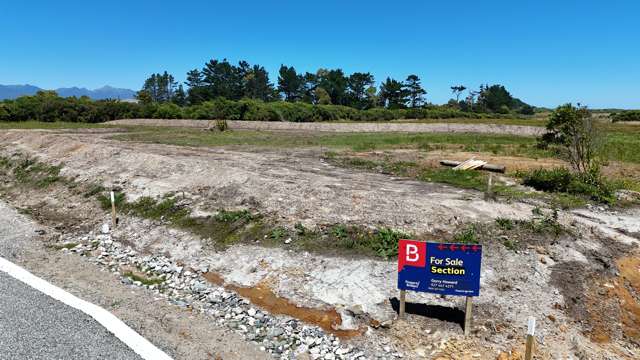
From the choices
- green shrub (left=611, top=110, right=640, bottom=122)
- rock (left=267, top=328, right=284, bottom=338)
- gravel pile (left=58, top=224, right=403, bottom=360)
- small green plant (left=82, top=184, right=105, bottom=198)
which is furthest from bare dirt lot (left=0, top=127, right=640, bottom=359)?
green shrub (left=611, top=110, right=640, bottom=122)

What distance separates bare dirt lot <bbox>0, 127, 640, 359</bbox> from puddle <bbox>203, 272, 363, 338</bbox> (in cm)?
5

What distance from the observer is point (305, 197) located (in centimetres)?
1360

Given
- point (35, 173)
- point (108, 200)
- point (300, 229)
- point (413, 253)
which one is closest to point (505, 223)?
point (413, 253)

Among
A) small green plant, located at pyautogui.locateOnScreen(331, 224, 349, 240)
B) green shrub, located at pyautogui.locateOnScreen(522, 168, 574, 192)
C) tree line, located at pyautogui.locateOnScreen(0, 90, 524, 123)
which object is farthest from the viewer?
tree line, located at pyautogui.locateOnScreen(0, 90, 524, 123)

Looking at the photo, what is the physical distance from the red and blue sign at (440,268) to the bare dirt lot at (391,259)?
0.83m

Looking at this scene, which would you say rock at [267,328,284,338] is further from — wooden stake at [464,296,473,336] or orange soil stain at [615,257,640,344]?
orange soil stain at [615,257,640,344]

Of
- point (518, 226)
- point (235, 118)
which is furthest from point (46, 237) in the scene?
point (235, 118)

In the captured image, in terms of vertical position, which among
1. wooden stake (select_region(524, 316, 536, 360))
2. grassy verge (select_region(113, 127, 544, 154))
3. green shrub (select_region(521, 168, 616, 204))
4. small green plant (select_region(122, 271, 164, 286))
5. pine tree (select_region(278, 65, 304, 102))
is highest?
pine tree (select_region(278, 65, 304, 102))

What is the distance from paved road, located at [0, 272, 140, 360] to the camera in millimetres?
6582

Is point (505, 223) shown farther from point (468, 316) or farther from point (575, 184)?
point (575, 184)

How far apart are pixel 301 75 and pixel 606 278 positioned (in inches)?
4262

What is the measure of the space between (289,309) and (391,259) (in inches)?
114

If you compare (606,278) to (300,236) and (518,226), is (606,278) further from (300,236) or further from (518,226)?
(300,236)

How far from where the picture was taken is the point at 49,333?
711 centimetres
